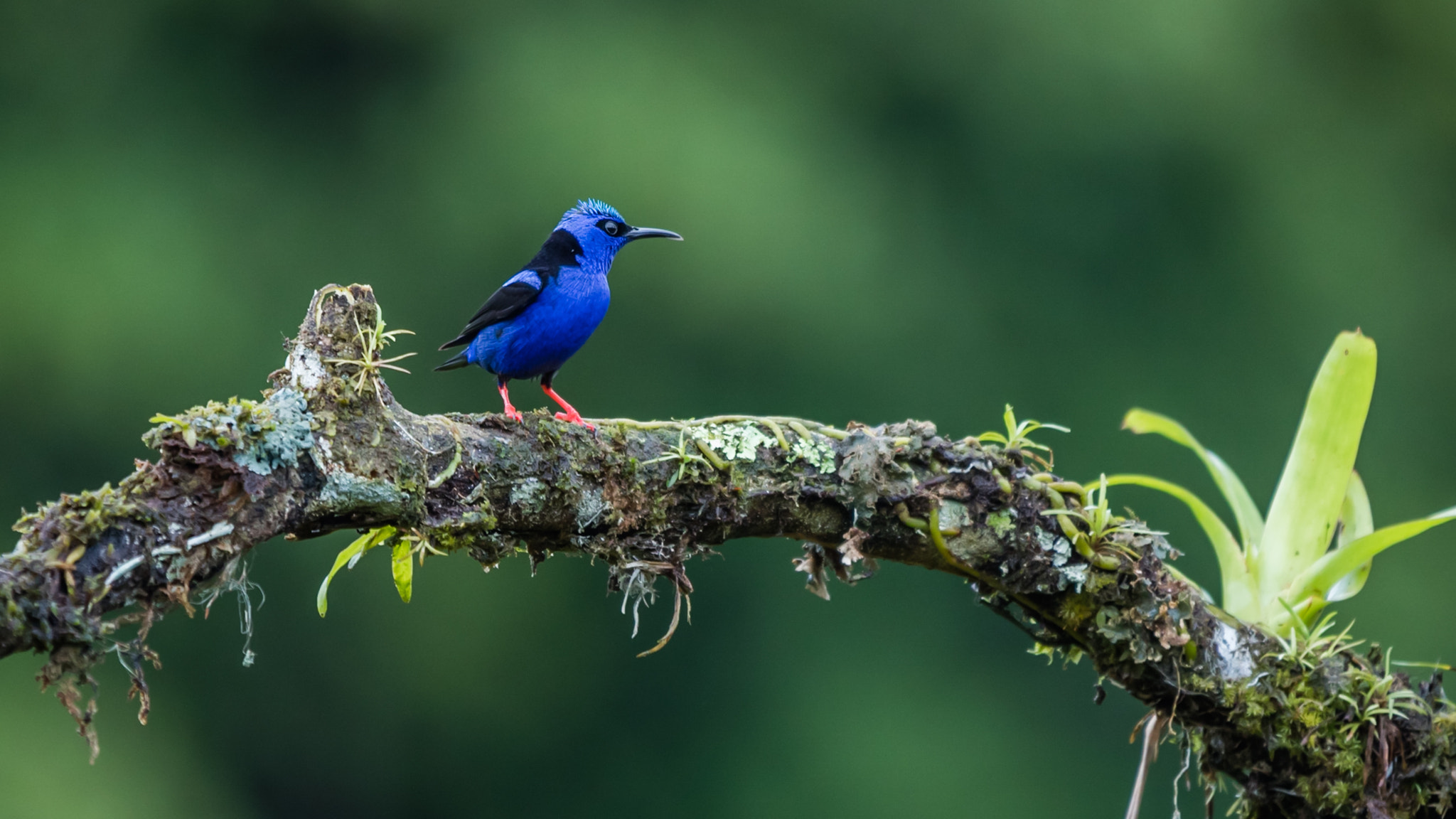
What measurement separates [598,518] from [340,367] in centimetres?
49

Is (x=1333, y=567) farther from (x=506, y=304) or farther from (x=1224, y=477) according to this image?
(x=506, y=304)

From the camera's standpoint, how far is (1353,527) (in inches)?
114

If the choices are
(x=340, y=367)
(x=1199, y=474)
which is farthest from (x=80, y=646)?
(x=1199, y=474)

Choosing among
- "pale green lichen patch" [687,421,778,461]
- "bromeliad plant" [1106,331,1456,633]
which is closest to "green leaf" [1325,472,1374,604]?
"bromeliad plant" [1106,331,1456,633]

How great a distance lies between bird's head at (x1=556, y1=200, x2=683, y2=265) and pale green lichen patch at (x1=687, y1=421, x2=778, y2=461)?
1380 mm

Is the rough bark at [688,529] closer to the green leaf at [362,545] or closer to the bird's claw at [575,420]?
the bird's claw at [575,420]

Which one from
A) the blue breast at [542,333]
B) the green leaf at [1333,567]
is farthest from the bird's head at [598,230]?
the green leaf at [1333,567]

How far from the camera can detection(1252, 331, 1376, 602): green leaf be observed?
2752 millimetres

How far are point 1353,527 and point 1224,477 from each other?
0.30 m

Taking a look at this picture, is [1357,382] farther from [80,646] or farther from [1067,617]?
[80,646]

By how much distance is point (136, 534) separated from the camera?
1604 millimetres

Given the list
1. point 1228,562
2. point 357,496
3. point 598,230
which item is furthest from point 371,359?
point 1228,562

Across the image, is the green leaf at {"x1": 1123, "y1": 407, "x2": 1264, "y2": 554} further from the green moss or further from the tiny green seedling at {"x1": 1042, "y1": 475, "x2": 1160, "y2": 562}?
the green moss

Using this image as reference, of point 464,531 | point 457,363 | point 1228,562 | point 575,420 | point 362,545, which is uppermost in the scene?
point 1228,562
